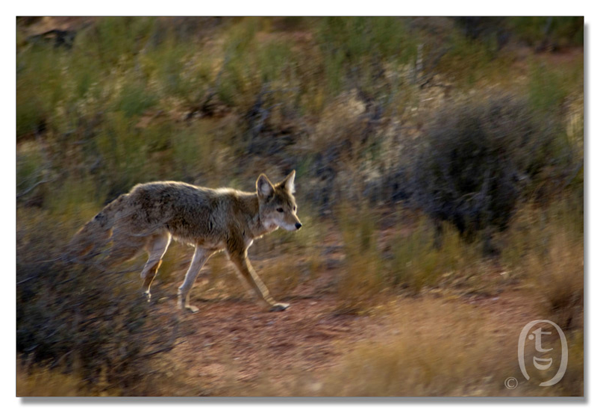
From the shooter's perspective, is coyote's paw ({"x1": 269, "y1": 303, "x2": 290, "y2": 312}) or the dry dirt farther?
coyote's paw ({"x1": 269, "y1": 303, "x2": 290, "y2": 312})

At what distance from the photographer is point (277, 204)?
759 cm

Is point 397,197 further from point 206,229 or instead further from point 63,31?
point 63,31

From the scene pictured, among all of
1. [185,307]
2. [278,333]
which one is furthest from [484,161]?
[185,307]

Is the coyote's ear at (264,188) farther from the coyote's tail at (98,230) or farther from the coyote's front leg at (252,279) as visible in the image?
the coyote's tail at (98,230)

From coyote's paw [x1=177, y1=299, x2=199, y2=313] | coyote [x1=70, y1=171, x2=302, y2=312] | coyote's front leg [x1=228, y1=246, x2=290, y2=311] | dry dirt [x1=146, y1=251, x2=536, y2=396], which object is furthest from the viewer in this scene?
coyote's front leg [x1=228, y1=246, x2=290, y2=311]

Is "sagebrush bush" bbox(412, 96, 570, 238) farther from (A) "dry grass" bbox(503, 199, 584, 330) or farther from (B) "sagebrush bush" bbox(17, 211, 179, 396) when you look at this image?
(B) "sagebrush bush" bbox(17, 211, 179, 396)

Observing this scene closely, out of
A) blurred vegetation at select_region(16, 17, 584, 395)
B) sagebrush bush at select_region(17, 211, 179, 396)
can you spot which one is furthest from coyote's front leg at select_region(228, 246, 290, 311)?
sagebrush bush at select_region(17, 211, 179, 396)

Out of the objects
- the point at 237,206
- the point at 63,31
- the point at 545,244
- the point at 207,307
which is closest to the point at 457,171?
the point at 545,244

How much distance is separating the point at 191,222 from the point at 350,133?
10.2 feet

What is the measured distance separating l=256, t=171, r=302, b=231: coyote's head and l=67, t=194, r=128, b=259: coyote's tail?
1.44 metres

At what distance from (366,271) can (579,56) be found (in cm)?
333

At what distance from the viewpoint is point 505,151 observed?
8.48 metres

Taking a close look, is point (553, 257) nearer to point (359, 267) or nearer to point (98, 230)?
point (359, 267)

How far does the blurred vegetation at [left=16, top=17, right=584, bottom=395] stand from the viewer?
780 cm
